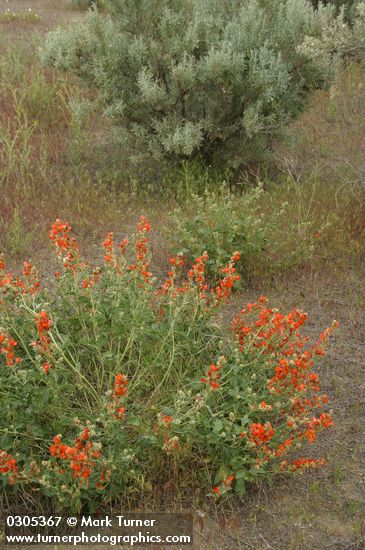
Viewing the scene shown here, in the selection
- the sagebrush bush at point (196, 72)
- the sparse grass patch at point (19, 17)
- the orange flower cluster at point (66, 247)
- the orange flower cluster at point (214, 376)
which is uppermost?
the sparse grass patch at point (19, 17)

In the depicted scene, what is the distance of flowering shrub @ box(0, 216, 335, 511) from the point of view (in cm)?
325

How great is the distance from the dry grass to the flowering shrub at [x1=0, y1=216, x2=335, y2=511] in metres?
0.20

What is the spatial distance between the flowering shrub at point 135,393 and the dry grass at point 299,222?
0.20 m

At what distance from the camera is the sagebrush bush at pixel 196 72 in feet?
21.7

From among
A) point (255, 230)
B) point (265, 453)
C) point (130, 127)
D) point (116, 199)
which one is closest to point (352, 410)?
point (265, 453)

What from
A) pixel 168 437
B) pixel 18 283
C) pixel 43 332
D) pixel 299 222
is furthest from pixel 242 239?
pixel 43 332

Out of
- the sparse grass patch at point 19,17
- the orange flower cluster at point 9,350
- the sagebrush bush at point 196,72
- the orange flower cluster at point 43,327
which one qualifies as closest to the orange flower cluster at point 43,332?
the orange flower cluster at point 43,327

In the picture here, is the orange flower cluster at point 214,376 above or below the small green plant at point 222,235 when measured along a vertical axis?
below

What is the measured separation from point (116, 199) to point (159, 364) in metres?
3.23

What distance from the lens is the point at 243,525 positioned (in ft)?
11.2

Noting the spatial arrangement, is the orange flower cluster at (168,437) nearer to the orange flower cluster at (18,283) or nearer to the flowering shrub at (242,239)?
the orange flower cluster at (18,283)

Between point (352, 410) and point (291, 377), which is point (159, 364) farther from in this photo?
point (352, 410)

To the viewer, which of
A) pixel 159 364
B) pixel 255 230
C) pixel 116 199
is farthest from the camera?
pixel 116 199

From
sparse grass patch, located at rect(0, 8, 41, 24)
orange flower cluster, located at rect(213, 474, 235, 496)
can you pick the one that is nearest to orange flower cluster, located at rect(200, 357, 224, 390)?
orange flower cluster, located at rect(213, 474, 235, 496)
